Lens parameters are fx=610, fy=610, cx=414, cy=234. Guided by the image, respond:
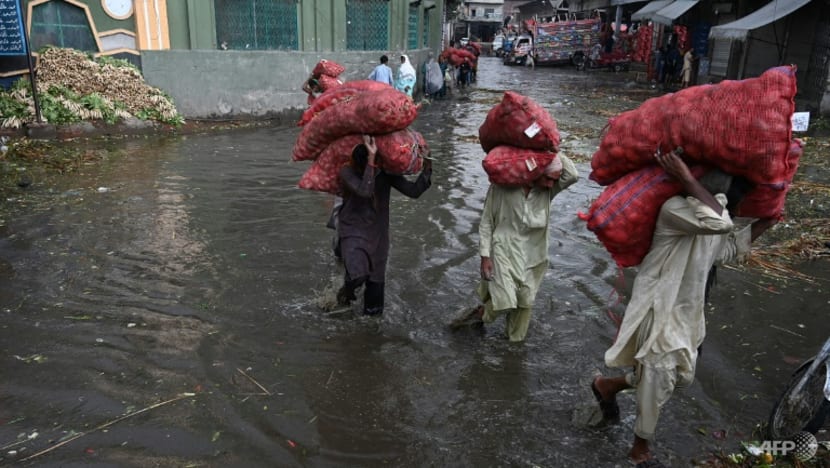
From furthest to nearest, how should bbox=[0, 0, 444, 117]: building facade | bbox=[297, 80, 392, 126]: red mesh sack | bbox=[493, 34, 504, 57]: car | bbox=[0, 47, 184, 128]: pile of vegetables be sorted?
bbox=[493, 34, 504, 57]: car, bbox=[0, 0, 444, 117]: building facade, bbox=[0, 47, 184, 128]: pile of vegetables, bbox=[297, 80, 392, 126]: red mesh sack

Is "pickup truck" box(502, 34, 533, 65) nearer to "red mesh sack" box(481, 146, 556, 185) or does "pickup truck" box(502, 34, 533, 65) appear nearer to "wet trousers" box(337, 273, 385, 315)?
"wet trousers" box(337, 273, 385, 315)

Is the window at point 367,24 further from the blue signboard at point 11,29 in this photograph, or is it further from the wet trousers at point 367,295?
the wet trousers at point 367,295

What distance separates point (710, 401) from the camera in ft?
11.4

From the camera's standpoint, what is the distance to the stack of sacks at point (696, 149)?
7.63 ft

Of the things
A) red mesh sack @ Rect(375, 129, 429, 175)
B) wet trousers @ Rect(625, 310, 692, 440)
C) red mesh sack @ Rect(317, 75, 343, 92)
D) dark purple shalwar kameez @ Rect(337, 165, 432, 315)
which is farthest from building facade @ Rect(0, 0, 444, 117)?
wet trousers @ Rect(625, 310, 692, 440)

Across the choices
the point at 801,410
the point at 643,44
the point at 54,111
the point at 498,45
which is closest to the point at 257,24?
the point at 54,111

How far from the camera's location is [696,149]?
244 centimetres

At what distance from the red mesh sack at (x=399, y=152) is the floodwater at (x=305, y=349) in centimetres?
120

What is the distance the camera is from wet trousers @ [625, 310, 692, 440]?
2.70m

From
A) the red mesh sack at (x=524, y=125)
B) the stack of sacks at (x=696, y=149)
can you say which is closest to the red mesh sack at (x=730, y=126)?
the stack of sacks at (x=696, y=149)

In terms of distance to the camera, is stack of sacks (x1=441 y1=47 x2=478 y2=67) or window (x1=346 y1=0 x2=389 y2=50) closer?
window (x1=346 y1=0 x2=389 y2=50)

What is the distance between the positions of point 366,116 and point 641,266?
1.81 meters

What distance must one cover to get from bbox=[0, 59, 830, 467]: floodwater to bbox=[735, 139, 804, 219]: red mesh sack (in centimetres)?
125

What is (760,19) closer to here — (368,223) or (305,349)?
(368,223)
